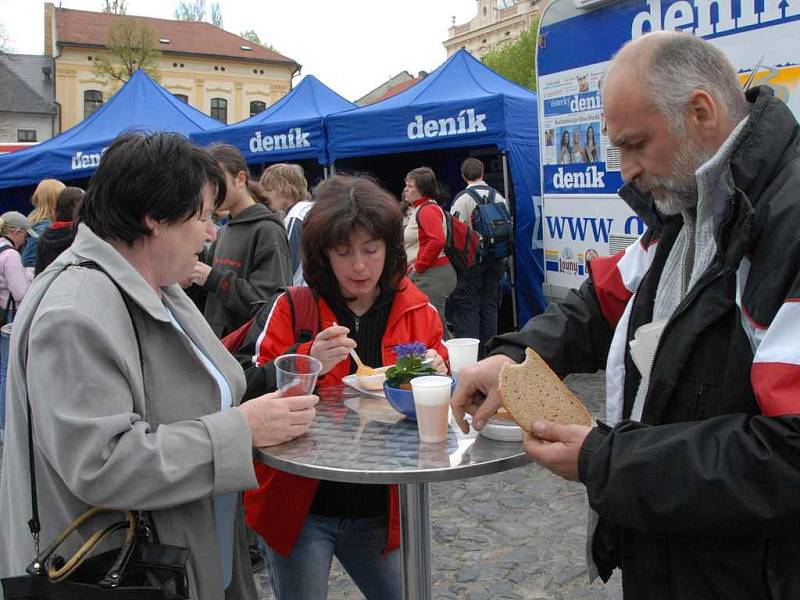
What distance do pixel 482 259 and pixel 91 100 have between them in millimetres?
46192

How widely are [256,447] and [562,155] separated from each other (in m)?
4.73

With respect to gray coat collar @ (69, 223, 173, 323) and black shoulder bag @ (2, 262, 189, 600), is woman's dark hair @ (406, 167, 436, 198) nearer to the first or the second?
gray coat collar @ (69, 223, 173, 323)

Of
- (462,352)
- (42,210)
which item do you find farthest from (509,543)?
(42,210)

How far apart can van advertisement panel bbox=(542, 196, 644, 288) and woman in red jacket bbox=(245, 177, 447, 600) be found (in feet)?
10.5

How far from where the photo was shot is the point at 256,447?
1.69 meters

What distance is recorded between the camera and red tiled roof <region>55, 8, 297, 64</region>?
45.4 meters

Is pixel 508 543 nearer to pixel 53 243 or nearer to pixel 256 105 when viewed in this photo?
pixel 53 243

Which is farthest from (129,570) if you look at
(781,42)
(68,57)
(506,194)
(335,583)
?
(68,57)

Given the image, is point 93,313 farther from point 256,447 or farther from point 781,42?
point 781,42

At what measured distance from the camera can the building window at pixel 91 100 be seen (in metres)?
46.0

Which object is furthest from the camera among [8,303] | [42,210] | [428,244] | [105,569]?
[428,244]

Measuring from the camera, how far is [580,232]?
18.8 ft

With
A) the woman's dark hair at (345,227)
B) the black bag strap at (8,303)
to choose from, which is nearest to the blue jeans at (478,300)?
the black bag strap at (8,303)

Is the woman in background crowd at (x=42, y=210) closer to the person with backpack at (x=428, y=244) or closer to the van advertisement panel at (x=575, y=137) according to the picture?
the person with backpack at (x=428, y=244)
